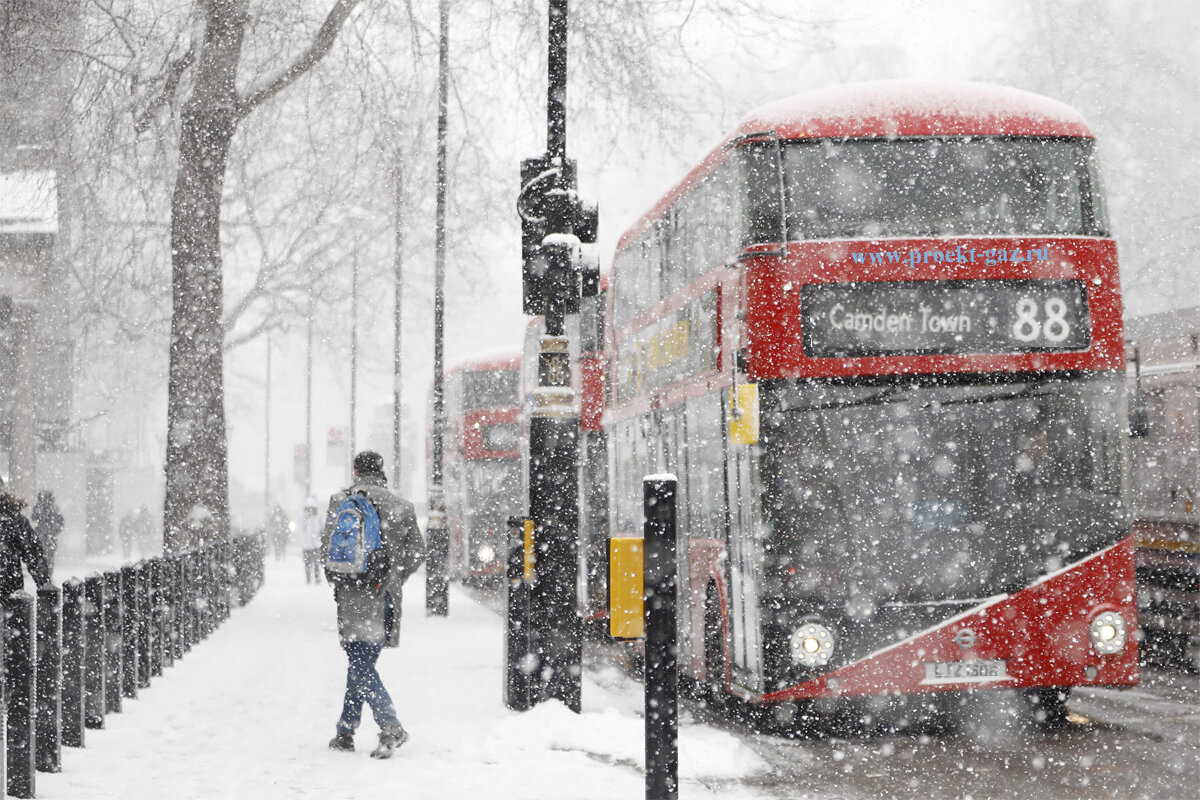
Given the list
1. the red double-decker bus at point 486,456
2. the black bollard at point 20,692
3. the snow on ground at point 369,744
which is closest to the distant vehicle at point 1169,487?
the snow on ground at point 369,744

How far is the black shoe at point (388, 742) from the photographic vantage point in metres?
8.79

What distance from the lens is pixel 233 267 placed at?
3831 cm

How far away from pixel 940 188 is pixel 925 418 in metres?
1.38

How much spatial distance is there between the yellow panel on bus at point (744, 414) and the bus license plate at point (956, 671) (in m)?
1.70

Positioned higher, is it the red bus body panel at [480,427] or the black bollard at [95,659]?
the red bus body panel at [480,427]

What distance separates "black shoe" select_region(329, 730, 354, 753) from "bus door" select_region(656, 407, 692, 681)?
3.01 metres

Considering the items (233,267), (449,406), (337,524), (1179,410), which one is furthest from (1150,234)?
(337,524)

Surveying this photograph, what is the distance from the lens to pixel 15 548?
1032 cm

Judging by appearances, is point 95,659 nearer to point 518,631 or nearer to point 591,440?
point 518,631

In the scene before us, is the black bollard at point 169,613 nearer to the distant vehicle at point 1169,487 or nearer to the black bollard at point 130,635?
the black bollard at point 130,635

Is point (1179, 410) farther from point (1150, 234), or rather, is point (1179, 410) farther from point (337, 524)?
point (1150, 234)

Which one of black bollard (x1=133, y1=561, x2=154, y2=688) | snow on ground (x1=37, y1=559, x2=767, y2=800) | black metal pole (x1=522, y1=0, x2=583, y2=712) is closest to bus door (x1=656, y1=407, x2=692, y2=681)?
snow on ground (x1=37, y1=559, x2=767, y2=800)

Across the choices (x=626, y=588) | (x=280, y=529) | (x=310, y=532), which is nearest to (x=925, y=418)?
(x=626, y=588)

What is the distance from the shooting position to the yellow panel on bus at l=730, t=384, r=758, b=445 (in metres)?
9.49
